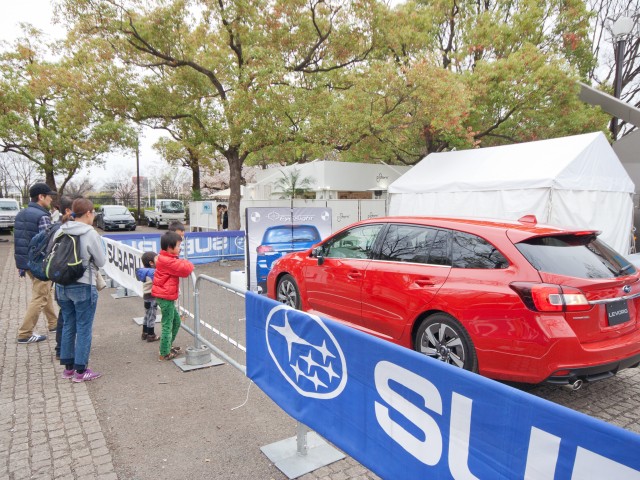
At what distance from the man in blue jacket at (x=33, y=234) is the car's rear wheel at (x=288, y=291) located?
10.5 feet

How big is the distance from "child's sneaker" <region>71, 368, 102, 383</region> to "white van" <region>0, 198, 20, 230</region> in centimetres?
2568

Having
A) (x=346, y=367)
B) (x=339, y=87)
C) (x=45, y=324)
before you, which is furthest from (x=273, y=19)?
(x=346, y=367)

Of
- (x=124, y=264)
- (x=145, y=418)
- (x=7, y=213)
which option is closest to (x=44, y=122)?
(x=7, y=213)

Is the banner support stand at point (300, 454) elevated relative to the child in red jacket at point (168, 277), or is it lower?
lower

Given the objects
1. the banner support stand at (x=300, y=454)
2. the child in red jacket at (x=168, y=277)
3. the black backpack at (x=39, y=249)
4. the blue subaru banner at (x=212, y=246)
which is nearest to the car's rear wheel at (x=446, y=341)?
the banner support stand at (x=300, y=454)

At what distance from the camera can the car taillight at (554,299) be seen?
11.0 ft

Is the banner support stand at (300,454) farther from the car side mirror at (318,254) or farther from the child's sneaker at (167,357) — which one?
the car side mirror at (318,254)

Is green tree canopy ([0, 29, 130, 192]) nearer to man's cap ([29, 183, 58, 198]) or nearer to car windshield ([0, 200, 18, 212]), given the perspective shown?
car windshield ([0, 200, 18, 212])

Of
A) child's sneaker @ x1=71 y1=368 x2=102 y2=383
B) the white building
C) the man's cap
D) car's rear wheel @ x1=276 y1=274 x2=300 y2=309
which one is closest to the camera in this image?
child's sneaker @ x1=71 y1=368 x2=102 y2=383

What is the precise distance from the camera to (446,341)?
13.1 ft

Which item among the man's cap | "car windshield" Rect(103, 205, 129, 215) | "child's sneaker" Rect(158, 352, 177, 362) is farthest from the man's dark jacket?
"car windshield" Rect(103, 205, 129, 215)

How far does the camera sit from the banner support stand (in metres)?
3.01

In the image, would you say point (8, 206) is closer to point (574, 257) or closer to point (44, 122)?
point (44, 122)

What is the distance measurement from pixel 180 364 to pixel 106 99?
47.6 ft
